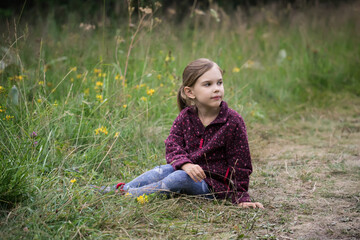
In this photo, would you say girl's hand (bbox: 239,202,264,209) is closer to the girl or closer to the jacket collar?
the girl

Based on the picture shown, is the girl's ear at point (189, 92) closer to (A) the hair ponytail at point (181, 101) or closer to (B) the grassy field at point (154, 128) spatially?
(A) the hair ponytail at point (181, 101)

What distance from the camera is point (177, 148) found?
7.94 feet

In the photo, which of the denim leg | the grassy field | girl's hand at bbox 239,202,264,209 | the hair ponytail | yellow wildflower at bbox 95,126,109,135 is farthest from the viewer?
yellow wildflower at bbox 95,126,109,135

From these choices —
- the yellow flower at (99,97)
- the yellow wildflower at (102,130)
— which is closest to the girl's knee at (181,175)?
the yellow wildflower at (102,130)

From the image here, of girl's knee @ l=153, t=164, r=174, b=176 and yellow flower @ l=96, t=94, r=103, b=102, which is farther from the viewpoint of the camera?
yellow flower @ l=96, t=94, r=103, b=102

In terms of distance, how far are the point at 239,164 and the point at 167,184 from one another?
1.41ft

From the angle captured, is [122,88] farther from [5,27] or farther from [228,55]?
[228,55]

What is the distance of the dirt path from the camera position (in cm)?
207

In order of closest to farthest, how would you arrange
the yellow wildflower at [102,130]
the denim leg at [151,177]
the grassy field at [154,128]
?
the grassy field at [154,128] < the denim leg at [151,177] < the yellow wildflower at [102,130]

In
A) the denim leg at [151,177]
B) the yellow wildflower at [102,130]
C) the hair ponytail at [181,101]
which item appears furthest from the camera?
the yellow wildflower at [102,130]

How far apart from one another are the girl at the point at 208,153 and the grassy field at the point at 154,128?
0.29 ft

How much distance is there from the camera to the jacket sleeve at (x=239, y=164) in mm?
2330

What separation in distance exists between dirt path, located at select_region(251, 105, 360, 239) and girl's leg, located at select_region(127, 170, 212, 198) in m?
0.40

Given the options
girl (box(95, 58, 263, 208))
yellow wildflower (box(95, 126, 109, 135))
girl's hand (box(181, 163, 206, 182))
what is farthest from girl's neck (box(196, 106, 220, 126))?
yellow wildflower (box(95, 126, 109, 135))
